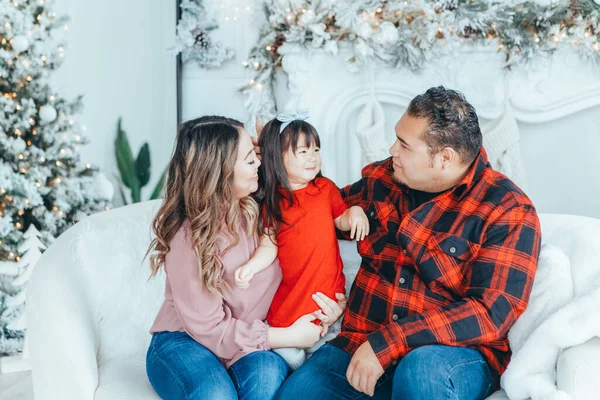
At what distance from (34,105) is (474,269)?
194 centimetres

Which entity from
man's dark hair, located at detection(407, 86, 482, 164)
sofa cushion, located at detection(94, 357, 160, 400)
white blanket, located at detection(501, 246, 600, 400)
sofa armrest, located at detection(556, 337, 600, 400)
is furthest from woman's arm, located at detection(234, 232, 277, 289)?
sofa armrest, located at detection(556, 337, 600, 400)

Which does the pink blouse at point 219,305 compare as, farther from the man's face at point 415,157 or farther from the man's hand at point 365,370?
the man's face at point 415,157

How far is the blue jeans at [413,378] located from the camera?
151 cm

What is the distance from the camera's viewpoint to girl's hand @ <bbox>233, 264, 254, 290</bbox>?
174cm

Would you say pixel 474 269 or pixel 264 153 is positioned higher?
pixel 264 153

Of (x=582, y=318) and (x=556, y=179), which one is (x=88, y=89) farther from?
(x=582, y=318)

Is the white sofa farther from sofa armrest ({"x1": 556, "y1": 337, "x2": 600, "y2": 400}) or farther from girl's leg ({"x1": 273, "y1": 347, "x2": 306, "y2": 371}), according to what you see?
girl's leg ({"x1": 273, "y1": 347, "x2": 306, "y2": 371})

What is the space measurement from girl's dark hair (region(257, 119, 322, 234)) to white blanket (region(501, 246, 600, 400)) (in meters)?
0.70

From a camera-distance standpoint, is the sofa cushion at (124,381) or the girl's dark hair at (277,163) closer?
the sofa cushion at (124,381)

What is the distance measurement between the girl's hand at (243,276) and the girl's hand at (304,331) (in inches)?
6.9

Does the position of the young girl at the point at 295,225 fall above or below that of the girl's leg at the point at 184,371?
above

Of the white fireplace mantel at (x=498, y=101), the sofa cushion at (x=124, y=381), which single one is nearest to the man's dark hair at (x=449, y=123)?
the sofa cushion at (x=124, y=381)

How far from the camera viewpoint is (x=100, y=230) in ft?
6.84

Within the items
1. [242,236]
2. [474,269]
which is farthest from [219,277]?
[474,269]
